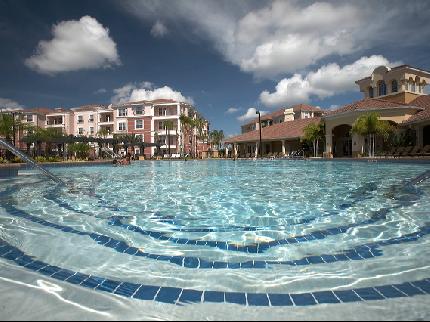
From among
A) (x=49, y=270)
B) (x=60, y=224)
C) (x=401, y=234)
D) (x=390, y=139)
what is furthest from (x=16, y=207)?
(x=390, y=139)

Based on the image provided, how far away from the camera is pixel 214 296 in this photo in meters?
2.73

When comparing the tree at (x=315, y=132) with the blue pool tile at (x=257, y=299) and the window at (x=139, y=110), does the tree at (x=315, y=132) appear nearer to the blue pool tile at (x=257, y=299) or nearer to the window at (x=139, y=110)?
the blue pool tile at (x=257, y=299)

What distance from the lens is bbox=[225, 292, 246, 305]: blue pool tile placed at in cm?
262

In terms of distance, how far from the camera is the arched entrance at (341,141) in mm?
38094

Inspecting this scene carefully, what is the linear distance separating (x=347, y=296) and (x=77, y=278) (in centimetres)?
253

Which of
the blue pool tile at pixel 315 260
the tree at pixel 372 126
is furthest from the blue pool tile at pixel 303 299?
the tree at pixel 372 126

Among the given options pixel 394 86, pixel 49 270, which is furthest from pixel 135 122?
pixel 49 270

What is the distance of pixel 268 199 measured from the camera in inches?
320

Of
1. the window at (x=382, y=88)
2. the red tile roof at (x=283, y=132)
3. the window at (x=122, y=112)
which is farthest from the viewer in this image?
the window at (x=122, y=112)

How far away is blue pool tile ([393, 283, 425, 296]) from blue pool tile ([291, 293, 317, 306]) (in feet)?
2.81

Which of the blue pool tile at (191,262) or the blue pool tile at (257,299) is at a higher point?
the blue pool tile at (257,299)

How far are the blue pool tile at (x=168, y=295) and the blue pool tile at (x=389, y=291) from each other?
1787mm

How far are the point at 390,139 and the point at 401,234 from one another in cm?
2886

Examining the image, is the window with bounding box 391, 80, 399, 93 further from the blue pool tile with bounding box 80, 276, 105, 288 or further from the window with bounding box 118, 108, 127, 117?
the window with bounding box 118, 108, 127, 117
